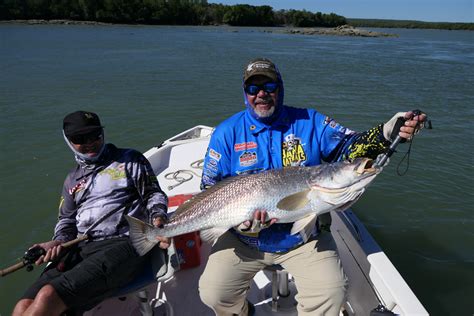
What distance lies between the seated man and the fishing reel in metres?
0.04

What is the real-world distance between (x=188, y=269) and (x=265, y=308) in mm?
972

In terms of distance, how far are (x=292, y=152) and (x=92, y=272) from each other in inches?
74.7

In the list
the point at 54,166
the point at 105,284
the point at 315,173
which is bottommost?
the point at 54,166

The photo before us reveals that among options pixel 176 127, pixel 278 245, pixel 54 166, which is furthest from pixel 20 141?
pixel 278 245

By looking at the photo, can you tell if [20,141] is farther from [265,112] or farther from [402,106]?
[402,106]

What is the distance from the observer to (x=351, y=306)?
140 inches

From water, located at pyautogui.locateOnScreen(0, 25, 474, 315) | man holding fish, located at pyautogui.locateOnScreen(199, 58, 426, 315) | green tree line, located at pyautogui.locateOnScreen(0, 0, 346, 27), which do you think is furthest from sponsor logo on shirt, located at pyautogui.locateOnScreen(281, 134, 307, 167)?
green tree line, located at pyautogui.locateOnScreen(0, 0, 346, 27)

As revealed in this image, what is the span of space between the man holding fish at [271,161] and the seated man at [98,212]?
0.62 meters

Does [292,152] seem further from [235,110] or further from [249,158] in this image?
[235,110]

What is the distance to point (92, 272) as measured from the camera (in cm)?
295

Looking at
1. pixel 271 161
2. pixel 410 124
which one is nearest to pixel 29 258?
pixel 271 161

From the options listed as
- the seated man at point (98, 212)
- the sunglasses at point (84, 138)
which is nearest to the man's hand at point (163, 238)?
the seated man at point (98, 212)

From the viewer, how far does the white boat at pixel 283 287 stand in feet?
10.4

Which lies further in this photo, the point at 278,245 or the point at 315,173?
the point at 278,245
